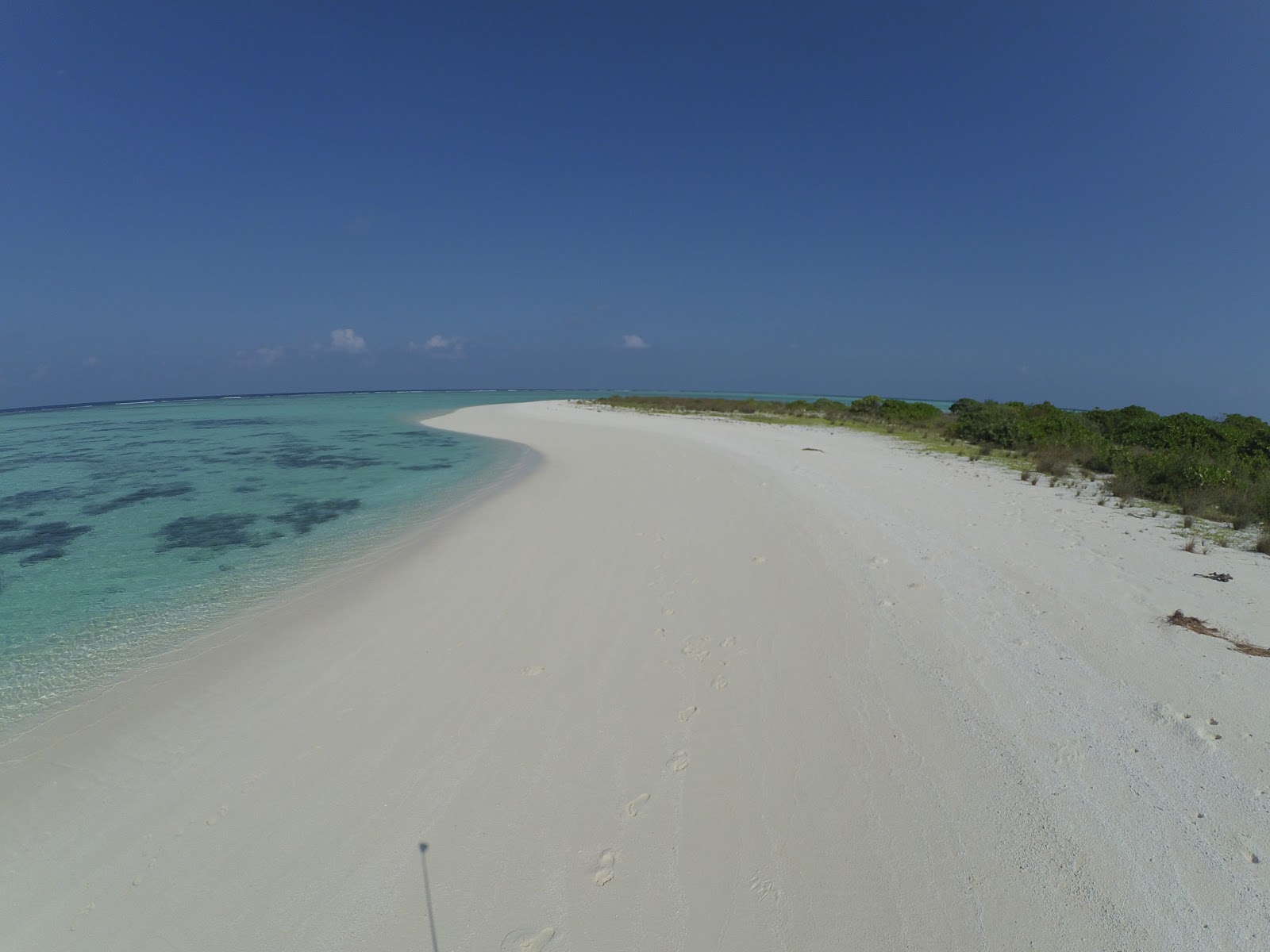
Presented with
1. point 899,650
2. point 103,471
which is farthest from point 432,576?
point 103,471

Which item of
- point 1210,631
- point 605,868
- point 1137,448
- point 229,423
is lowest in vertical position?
point 605,868

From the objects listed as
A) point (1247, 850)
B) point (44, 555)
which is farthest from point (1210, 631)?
point (44, 555)

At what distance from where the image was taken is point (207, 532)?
9164 millimetres

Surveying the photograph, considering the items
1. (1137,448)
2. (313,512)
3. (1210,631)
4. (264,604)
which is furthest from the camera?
(1137,448)

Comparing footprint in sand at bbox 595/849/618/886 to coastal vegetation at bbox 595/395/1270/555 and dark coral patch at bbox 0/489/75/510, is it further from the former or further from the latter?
dark coral patch at bbox 0/489/75/510

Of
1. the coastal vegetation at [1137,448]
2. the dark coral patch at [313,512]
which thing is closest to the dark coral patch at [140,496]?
the dark coral patch at [313,512]

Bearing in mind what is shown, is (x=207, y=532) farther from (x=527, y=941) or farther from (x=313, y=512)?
(x=527, y=941)

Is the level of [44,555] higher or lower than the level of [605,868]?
lower

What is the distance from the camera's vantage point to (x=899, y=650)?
15.5 ft

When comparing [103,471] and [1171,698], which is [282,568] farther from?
[103,471]

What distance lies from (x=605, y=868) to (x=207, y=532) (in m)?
9.85

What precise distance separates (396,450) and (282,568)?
45.4ft

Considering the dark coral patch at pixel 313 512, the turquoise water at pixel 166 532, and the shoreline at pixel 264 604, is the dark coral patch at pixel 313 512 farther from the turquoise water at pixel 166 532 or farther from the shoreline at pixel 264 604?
the shoreline at pixel 264 604

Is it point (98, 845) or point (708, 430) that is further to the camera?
point (708, 430)
